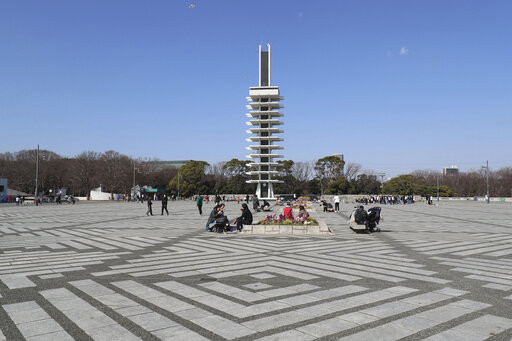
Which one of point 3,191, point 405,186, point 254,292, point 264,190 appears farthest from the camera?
point 405,186

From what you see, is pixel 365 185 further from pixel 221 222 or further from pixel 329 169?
pixel 221 222

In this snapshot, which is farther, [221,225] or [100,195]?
[100,195]

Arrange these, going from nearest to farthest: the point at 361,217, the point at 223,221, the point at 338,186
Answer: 1. the point at 223,221
2. the point at 361,217
3. the point at 338,186

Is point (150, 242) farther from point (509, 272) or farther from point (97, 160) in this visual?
point (97, 160)

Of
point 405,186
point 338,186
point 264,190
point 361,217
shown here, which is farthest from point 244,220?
point 405,186

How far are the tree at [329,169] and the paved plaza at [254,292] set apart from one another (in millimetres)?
72962

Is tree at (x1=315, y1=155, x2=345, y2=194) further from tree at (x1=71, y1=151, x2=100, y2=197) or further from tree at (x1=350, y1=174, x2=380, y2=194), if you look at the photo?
tree at (x1=71, y1=151, x2=100, y2=197)

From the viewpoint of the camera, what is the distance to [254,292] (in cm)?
581

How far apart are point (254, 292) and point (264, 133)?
67554 millimetres

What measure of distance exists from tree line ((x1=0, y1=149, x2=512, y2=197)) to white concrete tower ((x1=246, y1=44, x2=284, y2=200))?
7490mm

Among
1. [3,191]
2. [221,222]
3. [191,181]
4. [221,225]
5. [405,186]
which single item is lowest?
[221,225]

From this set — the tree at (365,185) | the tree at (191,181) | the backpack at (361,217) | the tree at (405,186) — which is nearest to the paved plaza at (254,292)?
the backpack at (361,217)

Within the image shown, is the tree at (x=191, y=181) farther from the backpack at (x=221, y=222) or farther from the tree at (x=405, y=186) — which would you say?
the backpack at (x=221, y=222)

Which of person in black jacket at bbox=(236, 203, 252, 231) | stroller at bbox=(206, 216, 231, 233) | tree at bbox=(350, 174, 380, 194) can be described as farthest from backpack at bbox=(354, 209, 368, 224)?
tree at bbox=(350, 174, 380, 194)
